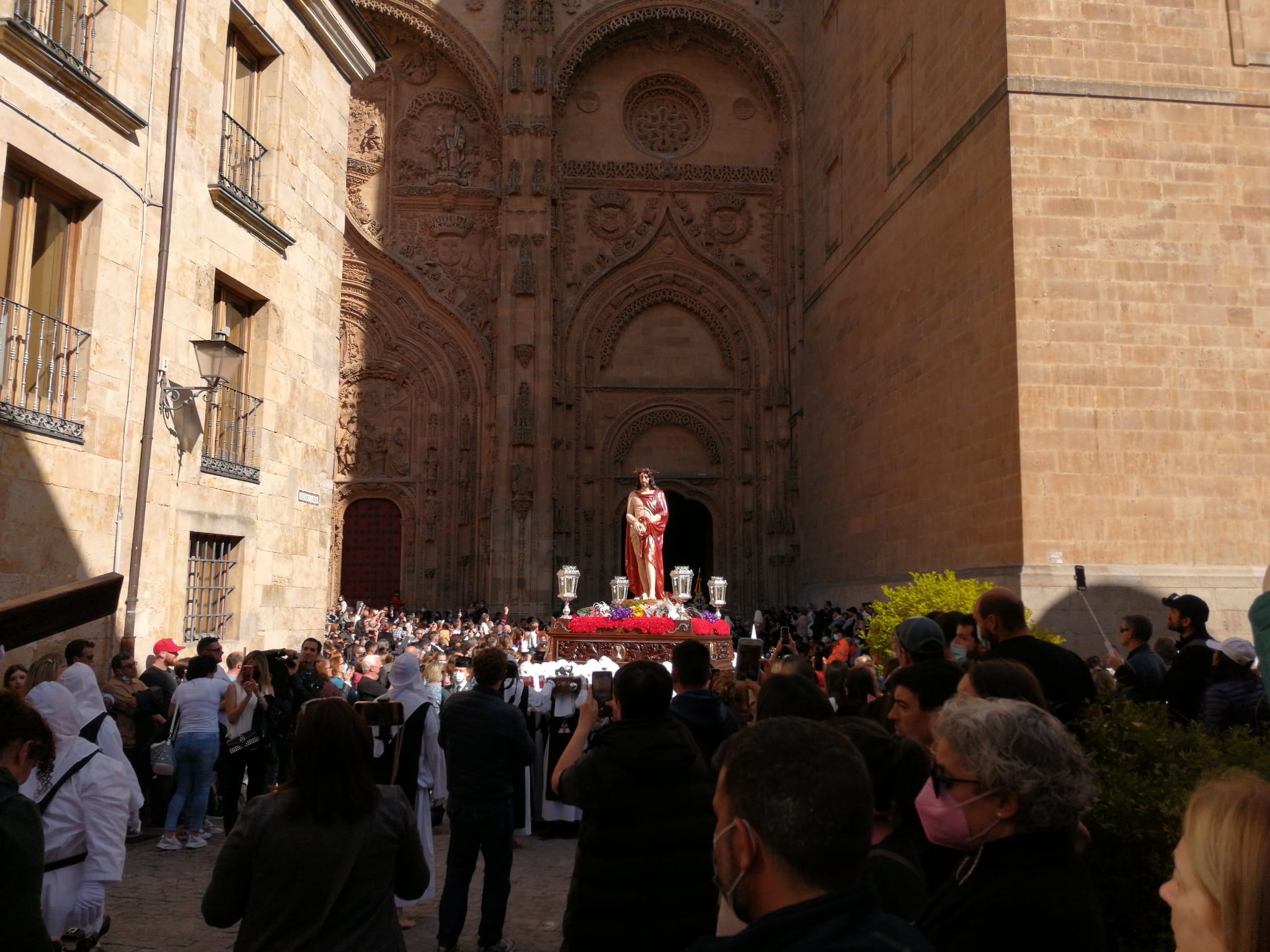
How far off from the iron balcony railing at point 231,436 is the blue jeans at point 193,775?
2870 millimetres

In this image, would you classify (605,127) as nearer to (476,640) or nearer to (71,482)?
(476,640)

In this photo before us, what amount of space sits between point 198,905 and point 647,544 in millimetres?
9099

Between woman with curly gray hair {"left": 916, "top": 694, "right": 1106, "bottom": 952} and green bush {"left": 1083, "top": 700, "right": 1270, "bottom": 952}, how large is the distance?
1011 millimetres

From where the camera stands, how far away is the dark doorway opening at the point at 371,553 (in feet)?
81.1

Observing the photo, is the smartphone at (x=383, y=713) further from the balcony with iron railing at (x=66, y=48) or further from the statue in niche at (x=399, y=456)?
the statue in niche at (x=399, y=456)

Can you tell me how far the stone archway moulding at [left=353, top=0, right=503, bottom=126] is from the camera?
24859mm

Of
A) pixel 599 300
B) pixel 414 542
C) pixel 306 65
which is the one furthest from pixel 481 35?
pixel 306 65

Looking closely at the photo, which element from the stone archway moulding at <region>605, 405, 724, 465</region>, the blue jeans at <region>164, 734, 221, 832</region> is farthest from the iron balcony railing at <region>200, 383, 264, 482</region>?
the stone archway moulding at <region>605, 405, 724, 465</region>

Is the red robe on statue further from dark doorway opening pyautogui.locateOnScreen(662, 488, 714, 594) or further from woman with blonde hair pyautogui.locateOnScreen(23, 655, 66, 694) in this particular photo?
dark doorway opening pyautogui.locateOnScreen(662, 488, 714, 594)

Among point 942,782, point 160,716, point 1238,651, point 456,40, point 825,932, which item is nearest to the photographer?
point 825,932

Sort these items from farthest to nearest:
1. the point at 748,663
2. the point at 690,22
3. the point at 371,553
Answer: the point at 690,22 < the point at 371,553 < the point at 748,663

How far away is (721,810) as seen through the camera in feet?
5.88

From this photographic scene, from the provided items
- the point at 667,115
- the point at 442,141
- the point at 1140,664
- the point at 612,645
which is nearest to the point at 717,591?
the point at 612,645

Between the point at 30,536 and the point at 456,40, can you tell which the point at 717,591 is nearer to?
the point at 30,536
